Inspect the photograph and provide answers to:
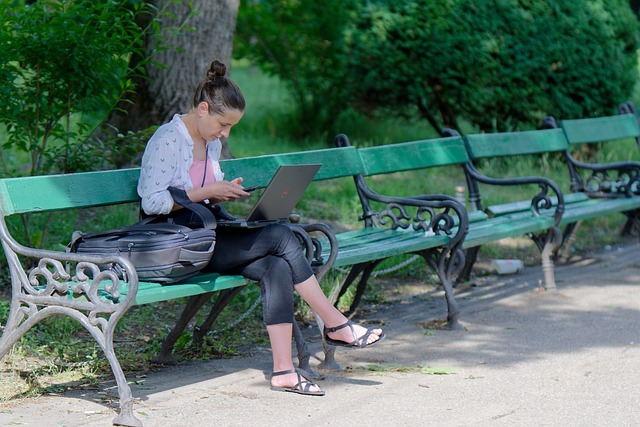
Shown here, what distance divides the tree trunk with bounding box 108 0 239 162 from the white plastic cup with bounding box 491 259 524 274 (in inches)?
96.4

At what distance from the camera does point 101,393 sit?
180 inches

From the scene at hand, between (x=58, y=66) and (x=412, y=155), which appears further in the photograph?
(x=412, y=155)

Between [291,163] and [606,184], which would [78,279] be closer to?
[291,163]

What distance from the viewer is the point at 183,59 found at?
7.47 meters

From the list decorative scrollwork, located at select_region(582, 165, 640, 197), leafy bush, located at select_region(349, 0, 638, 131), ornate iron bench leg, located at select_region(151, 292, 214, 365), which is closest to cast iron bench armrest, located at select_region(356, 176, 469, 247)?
ornate iron bench leg, located at select_region(151, 292, 214, 365)

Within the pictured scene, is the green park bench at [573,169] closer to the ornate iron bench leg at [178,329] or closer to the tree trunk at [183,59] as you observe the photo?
the tree trunk at [183,59]

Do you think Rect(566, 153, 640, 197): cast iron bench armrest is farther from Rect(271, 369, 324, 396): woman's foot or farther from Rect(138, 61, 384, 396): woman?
Rect(271, 369, 324, 396): woman's foot

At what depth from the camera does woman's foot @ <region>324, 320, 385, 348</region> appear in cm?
482

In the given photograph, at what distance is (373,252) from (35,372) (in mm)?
1833

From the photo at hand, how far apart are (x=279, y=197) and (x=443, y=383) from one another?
3.82ft

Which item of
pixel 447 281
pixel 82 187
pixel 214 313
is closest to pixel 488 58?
pixel 447 281

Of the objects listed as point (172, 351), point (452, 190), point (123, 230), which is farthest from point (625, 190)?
point (123, 230)

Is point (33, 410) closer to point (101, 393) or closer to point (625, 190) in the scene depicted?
point (101, 393)

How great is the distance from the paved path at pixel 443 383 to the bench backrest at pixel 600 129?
7.49 feet
